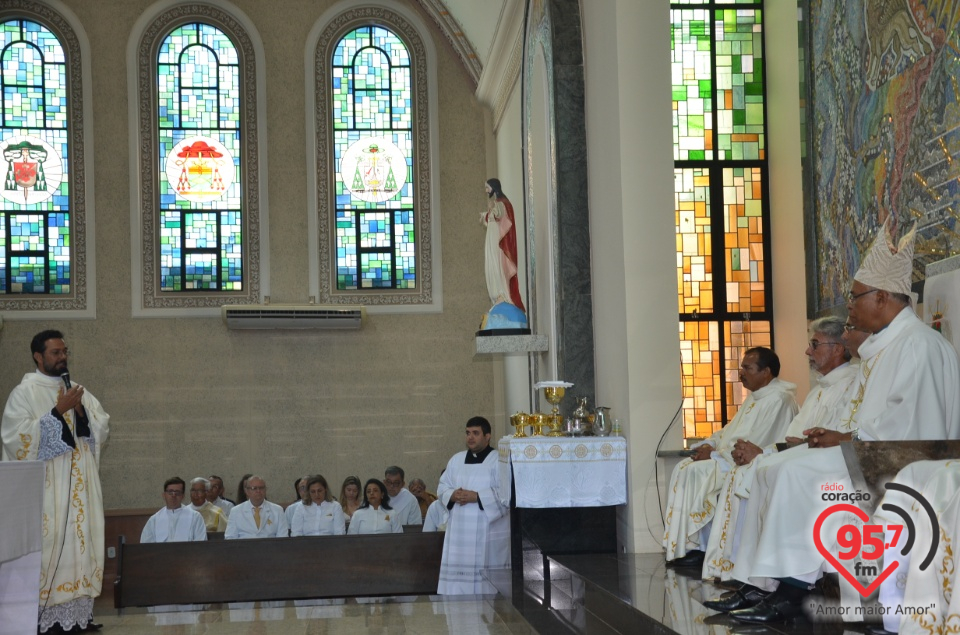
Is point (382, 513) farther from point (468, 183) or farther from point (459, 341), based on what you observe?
point (468, 183)

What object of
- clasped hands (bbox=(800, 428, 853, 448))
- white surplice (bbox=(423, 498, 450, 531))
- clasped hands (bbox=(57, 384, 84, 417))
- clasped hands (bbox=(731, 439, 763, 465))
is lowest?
white surplice (bbox=(423, 498, 450, 531))

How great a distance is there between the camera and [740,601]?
4746mm

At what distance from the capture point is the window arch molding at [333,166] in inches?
542

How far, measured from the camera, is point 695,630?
428 centimetres

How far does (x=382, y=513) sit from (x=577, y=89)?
4.16 metres

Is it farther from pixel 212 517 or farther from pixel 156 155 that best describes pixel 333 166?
pixel 212 517

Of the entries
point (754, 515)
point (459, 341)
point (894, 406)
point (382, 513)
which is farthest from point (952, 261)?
point (459, 341)

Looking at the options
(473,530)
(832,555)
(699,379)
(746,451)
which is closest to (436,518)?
(473,530)

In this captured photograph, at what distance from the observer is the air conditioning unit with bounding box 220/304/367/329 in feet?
43.6

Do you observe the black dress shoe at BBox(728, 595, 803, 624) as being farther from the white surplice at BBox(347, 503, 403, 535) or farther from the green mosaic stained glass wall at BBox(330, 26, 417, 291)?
the green mosaic stained glass wall at BBox(330, 26, 417, 291)

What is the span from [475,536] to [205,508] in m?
4.07

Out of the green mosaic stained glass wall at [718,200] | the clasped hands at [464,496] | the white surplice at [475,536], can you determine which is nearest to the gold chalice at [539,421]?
the white surplice at [475,536]

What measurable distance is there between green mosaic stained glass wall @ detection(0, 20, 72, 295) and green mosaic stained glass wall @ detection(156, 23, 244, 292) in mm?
1176

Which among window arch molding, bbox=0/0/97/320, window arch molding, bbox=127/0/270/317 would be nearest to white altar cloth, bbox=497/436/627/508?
window arch molding, bbox=127/0/270/317
